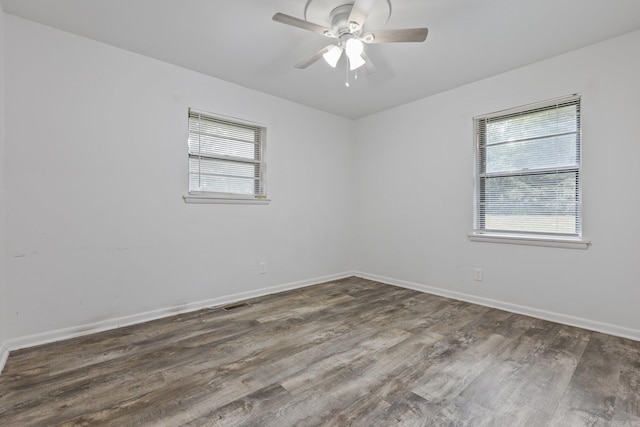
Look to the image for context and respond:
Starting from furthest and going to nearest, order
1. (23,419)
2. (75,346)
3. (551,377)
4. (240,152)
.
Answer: (240,152) → (75,346) → (551,377) → (23,419)

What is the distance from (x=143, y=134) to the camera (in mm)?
2820

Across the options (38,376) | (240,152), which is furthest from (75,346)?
(240,152)

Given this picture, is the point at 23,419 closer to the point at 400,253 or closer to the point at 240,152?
the point at 240,152

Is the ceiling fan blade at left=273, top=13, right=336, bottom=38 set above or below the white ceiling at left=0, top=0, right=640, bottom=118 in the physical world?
below

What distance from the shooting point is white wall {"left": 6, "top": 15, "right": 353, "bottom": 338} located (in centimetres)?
230

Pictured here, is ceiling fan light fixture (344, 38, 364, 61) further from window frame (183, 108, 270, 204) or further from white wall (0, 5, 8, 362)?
white wall (0, 5, 8, 362)

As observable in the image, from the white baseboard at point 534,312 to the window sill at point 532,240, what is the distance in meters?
0.63

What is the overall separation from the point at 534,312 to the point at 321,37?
3.22 meters

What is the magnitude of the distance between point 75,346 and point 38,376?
1.41 ft

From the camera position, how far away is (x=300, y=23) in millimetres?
1935

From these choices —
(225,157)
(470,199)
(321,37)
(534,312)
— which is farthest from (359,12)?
(534,312)

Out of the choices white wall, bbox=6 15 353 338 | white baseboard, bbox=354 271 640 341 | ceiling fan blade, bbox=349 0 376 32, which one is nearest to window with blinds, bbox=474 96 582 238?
white baseboard, bbox=354 271 640 341

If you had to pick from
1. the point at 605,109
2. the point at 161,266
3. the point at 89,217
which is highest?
the point at 605,109

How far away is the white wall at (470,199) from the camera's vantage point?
97.3 inches
